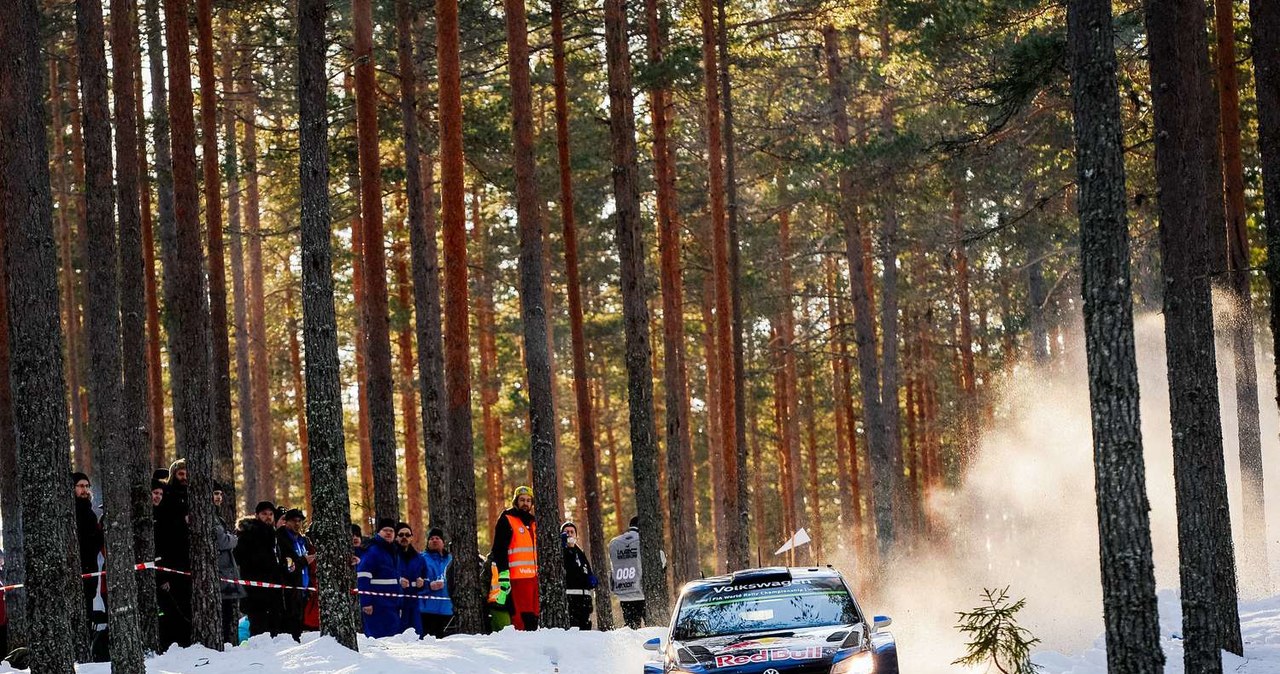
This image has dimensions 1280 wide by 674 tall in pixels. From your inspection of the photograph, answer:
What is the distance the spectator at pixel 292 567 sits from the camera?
18750 mm

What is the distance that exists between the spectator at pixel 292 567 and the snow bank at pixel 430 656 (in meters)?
0.59

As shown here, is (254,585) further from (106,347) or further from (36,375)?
(36,375)

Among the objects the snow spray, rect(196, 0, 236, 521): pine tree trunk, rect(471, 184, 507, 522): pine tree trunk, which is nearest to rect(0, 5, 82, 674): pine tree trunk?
rect(196, 0, 236, 521): pine tree trunk

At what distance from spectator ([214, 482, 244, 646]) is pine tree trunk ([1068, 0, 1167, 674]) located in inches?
398

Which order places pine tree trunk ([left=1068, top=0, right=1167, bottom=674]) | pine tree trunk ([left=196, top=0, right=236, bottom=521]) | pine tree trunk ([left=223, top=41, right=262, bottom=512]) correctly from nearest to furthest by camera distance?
pine tree trunk ([left=1068, top=0, right=1167, bottom=674]) < pine tree trunk ([left=196, top=0, right=236, bottom=521]) < pine tree trunk ([left=223, top=41, right=262, bottom=512])

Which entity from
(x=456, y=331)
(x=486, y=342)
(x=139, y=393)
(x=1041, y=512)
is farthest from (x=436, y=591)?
(x=1041, y=512)

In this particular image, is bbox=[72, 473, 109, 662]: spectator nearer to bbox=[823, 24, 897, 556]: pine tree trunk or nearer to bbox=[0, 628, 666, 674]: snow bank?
bbox=[0, 628, 666, 674]: snow bank

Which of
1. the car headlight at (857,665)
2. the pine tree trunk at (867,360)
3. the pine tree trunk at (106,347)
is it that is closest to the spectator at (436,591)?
the pine tree trunk at (106,347)

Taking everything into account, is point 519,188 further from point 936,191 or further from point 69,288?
point 69,288

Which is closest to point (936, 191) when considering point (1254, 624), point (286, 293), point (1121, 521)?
point (1254, 624)

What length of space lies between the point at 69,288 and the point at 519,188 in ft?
70.1

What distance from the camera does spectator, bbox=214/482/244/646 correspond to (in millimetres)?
17531

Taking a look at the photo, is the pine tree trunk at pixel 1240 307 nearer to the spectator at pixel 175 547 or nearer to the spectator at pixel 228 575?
the spectator at pixel 228 575

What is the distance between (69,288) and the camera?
38.8m
